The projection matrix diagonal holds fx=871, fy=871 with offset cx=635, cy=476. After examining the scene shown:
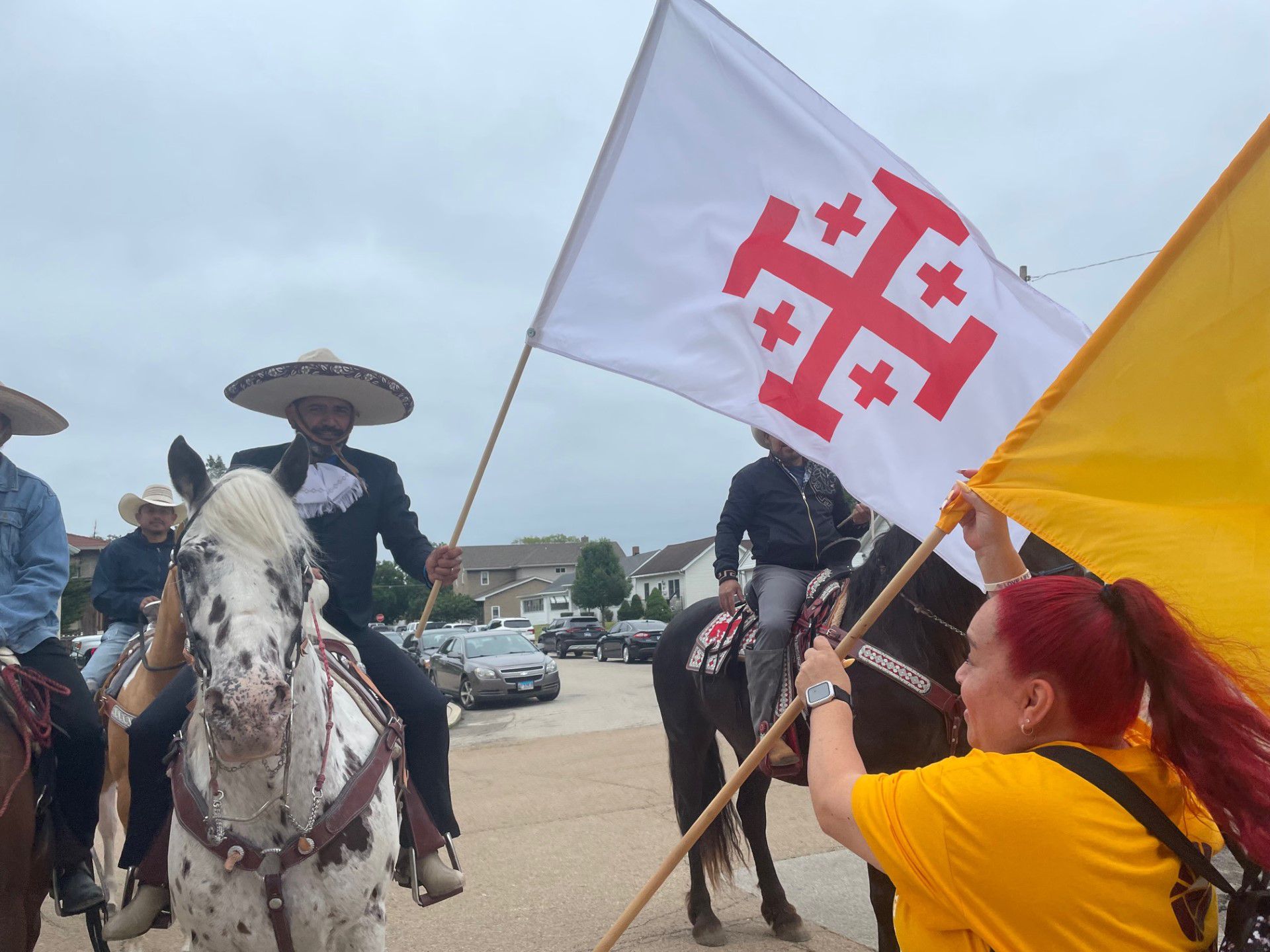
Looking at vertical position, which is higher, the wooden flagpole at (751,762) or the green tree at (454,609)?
the wooden flagpole at (751,762)

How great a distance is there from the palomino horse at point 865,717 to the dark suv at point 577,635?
32211 mm

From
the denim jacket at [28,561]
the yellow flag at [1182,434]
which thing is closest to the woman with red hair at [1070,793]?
the yellow flag at [1182,434]

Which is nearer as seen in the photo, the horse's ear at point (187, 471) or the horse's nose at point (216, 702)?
the horse's nose at point (216, 702)

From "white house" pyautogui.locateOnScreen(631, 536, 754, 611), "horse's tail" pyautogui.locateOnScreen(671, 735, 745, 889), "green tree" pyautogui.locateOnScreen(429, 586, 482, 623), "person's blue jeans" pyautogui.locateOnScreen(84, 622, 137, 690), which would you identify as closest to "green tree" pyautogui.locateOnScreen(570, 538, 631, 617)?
"white house" pyautogui.locateOnScreen(631, 536, 754, 611)

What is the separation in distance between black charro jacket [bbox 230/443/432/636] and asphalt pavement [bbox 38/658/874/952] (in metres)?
1.39

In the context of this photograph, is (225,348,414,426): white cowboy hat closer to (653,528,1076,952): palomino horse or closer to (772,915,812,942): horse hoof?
(653,528,1076,952): palomino horse

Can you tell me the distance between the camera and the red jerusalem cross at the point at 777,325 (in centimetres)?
306

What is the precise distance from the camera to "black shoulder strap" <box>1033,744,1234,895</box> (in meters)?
1.38

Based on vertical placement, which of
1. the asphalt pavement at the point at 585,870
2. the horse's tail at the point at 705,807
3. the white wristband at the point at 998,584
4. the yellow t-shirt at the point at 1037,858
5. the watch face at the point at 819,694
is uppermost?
the white wristband at the point at 998,584

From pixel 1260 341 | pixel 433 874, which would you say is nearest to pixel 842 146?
pixel 1260 341

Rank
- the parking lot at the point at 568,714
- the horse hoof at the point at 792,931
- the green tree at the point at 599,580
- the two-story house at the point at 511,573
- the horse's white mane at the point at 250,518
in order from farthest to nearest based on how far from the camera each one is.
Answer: the two-story house at the point at 511,573 < the green tree at the point at 599,580 < the parking lot at the point at 568,714 < the horse hoof at the point at 792,931 < the horse's white mane at the point at 250,518

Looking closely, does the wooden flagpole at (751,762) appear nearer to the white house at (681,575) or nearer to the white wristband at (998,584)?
the white wristband at (998,584)

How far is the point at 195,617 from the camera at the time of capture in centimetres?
254

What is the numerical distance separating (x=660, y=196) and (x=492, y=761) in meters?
10.3
